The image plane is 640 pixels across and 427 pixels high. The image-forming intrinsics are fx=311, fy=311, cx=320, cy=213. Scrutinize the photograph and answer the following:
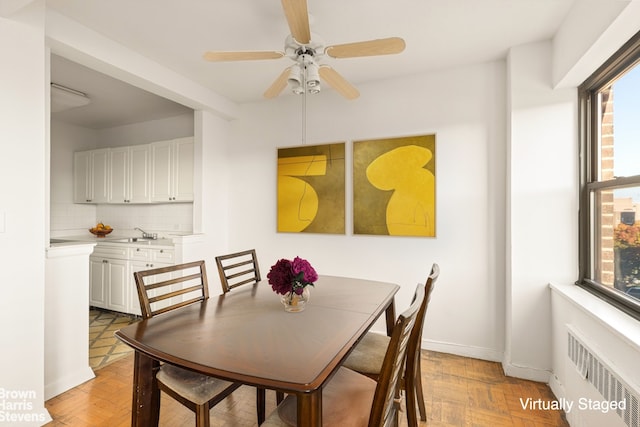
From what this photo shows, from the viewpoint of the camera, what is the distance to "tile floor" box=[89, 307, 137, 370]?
2689 millimetres

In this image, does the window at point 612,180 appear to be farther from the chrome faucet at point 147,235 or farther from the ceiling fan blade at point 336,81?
the chrome faucet at point 147,235

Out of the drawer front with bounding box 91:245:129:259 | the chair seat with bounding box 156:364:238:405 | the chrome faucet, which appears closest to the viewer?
the chair seat with bounding box 156:364:238:405

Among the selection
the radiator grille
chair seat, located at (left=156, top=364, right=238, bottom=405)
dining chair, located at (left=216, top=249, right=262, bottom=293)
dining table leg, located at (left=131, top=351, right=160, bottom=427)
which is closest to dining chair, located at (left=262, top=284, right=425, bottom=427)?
chair seat, located at (left=156, top=364, right=238, bottom=405)

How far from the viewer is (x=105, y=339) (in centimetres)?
307

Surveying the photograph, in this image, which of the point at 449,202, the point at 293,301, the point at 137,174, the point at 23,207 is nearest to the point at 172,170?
the point at 137,174

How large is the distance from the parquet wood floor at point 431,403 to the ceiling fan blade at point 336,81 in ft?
7.12

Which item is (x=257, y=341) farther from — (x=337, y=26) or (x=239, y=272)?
(x=337, y=26)

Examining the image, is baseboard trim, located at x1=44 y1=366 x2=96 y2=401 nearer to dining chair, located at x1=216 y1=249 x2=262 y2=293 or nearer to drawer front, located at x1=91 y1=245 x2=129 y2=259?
dining chair, located at x1=216 y1=249 x2=262 y2=293

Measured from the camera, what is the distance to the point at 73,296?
7.66 ft

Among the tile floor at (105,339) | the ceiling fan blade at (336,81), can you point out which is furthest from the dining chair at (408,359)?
the tile floor at (105,339)

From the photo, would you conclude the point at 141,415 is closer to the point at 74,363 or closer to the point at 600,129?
the point at 74,363

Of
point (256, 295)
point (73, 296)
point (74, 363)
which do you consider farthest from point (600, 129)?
point (74, 363)

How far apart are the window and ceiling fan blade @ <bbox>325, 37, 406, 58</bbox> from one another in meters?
1.24

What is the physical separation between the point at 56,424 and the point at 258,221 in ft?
7.52
